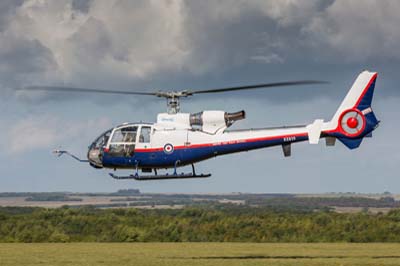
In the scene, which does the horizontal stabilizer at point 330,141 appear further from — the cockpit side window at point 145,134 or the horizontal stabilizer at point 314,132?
the cockpit side window at point 145,134

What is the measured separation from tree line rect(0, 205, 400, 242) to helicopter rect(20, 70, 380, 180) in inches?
1620

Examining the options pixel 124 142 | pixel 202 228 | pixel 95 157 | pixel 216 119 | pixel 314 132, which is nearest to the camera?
pixel 314 132

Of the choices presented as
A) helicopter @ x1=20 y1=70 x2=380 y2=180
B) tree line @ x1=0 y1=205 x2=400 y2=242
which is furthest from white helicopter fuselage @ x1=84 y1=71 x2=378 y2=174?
tree line @ x1=0 y1=205 x2=400 y2=242

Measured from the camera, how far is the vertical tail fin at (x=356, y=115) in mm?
38156

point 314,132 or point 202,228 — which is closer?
point 314,132

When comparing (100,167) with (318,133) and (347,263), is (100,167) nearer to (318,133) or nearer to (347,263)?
A: (318,133)

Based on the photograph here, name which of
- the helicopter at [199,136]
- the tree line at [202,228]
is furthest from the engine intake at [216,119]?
the tree line at [202,228]

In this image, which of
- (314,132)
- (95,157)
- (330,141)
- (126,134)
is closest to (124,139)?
(126,134)

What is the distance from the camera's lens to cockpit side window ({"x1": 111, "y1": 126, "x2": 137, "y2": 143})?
39.4m

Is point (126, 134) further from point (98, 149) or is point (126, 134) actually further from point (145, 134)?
point (98, 149)

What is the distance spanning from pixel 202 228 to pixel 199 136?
4955 cm

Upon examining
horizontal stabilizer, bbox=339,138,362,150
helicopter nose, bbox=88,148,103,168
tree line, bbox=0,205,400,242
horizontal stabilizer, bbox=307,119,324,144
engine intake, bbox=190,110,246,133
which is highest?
engine intake, bbox=190,110,246,133

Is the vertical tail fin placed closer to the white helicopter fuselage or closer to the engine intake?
the white helicopter fuselage

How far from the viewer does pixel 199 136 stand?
3916 cm
